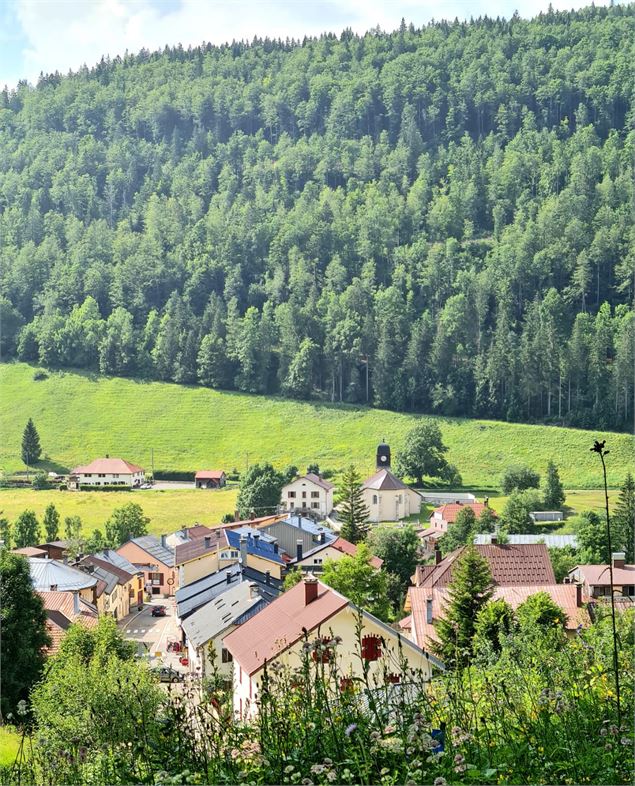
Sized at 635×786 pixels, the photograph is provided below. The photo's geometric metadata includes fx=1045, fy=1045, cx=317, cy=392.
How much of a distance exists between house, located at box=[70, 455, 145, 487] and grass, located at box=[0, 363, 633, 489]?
69 cm

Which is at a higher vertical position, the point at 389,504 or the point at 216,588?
the point at 216,588

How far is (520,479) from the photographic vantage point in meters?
28.4

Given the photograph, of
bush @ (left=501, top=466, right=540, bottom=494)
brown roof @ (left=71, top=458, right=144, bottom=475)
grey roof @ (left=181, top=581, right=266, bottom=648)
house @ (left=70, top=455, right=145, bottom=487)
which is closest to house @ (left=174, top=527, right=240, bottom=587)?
grey roof @ (left=181, top=581, right=266, bottom=648)

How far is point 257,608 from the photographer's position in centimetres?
797

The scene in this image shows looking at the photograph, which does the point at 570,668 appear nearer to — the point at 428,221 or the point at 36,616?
the point at 36,616

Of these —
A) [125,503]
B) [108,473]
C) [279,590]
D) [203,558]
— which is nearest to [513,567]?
[203,558]

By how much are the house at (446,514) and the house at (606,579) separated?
7.85 meters

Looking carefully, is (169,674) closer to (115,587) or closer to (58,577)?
(58,577)

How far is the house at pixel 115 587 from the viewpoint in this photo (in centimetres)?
1297

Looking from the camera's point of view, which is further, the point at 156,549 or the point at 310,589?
the point at 156,549

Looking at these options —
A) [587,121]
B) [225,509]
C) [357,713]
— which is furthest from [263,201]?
[357,713]

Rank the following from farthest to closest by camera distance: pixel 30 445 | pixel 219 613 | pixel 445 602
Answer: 1. pixel 30 445
2. pixel 445 602
3. pixel 219 613

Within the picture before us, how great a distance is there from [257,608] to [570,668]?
4.79 m

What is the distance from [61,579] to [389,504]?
46.5 feet
